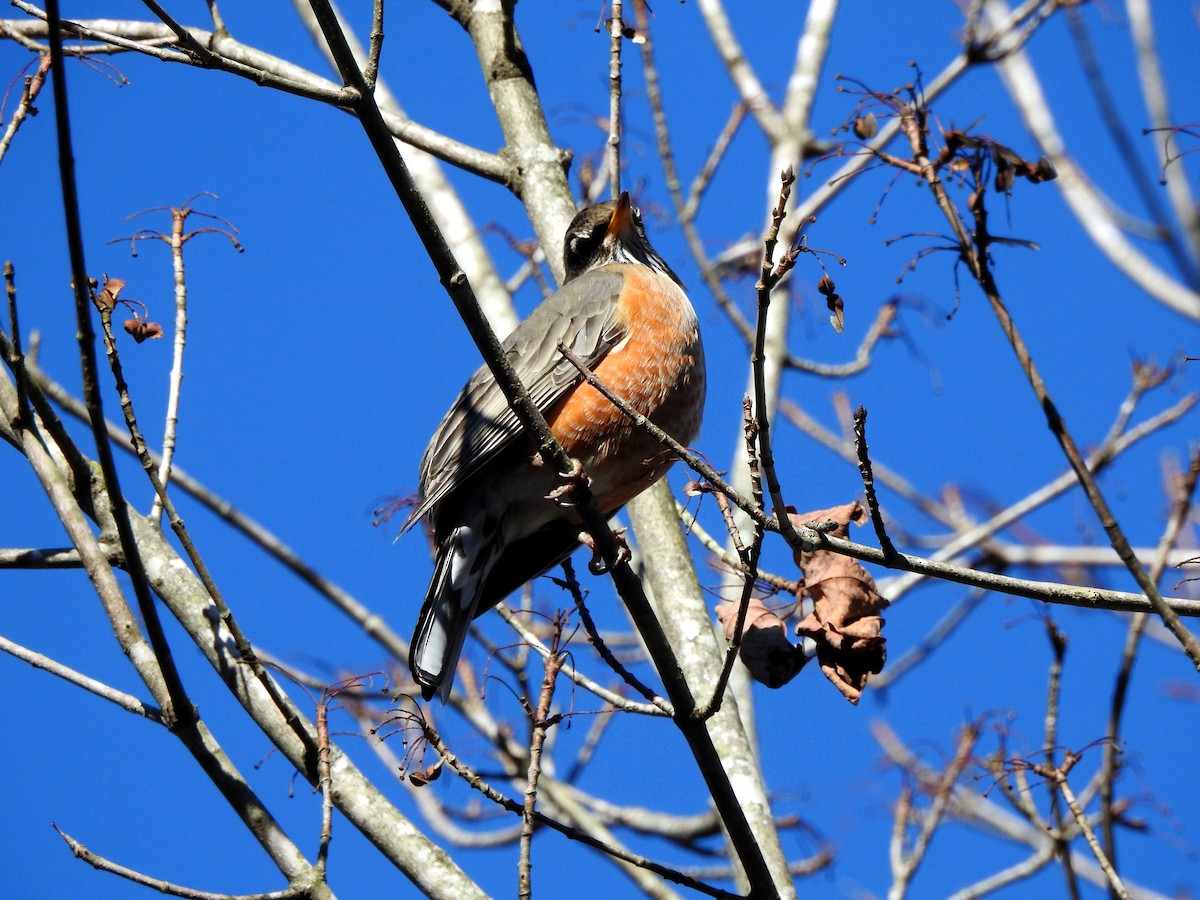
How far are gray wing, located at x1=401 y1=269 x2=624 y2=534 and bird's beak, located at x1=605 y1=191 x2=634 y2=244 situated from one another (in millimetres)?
479

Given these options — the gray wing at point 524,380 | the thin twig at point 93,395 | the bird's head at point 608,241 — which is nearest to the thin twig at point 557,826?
the thin twig at point 93,395

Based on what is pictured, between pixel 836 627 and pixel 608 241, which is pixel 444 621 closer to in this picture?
pixel 836 627

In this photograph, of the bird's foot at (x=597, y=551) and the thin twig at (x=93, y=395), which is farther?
the bird's foot at (x=597, y=551)

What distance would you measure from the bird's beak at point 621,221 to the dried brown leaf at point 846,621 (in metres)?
2.52

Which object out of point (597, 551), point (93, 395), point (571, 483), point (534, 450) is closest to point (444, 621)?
point (534, 450)

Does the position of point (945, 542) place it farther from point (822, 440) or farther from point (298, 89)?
point (298, 89)

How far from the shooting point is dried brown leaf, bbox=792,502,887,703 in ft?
11.0

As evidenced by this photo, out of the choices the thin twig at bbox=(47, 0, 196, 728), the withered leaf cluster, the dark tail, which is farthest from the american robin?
the thin twig at bbox=(47, 0, 196, 728)

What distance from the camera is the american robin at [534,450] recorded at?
171 inches

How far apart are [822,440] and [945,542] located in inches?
42.9

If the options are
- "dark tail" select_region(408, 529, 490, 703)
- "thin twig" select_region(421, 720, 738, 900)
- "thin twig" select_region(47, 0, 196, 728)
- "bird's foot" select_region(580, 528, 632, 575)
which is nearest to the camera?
"thin twig" select_region(47, 0, 196, 728)

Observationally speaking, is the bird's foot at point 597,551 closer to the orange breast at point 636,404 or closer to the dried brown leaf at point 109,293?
A: the orange breast at point 636,404

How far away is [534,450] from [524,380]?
1.21ft

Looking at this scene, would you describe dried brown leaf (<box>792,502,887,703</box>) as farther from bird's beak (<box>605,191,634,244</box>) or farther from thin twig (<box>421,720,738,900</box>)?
bird's beak (<box>605,191,634,244</box>)
